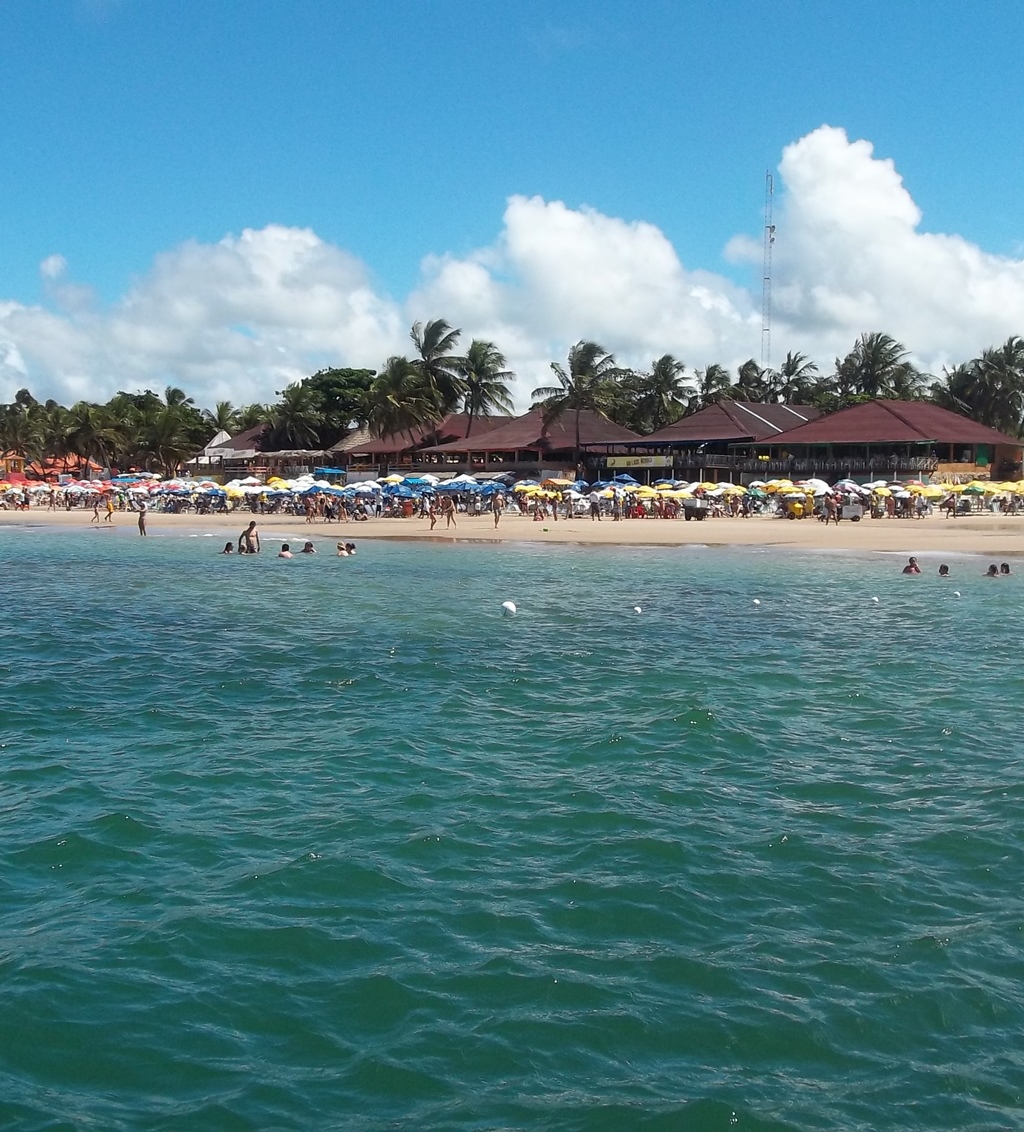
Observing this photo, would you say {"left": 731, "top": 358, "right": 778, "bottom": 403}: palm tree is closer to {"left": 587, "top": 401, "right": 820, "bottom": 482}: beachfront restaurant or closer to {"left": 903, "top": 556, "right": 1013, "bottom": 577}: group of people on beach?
{"left": 587, "top": 401, "right": 820, "bottom": 482}: beachfront restaurant

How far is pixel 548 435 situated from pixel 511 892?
187ft

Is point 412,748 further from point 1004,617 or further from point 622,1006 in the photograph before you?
point 1004,617

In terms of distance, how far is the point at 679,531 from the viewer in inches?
1624

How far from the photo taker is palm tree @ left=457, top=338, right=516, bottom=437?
71562 millimetres

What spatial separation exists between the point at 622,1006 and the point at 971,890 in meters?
2.87

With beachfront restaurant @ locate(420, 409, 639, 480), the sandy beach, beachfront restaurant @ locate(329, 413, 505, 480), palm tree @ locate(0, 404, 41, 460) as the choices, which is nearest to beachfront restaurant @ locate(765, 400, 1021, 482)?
the sandy beach

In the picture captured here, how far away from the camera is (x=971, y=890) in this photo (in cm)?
734

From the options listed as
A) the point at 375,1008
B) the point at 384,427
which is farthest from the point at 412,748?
the point at 384,427

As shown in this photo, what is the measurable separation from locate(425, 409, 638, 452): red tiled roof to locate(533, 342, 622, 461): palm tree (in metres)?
0.65

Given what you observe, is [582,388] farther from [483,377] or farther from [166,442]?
[166,442]

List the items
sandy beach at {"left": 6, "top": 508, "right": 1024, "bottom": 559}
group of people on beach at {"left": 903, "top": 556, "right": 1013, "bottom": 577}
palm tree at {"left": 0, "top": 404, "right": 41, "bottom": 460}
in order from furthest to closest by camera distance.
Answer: palm tree at {"left": 0, "top": 404, "right": 41, "bottom": 460}
sandy beach at {"left": 6, "top": 508, "right": 1024, "bottom": 559}
group of people on beach at {"left": 903, "top": 556, "right": 1013, "bottom": 577}

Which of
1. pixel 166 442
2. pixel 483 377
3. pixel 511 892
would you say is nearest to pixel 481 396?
pixel 483 377

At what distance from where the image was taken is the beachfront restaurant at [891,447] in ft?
182

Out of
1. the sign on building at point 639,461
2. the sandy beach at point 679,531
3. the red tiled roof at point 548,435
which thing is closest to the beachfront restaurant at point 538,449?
the red tiled roof at point 548,435
